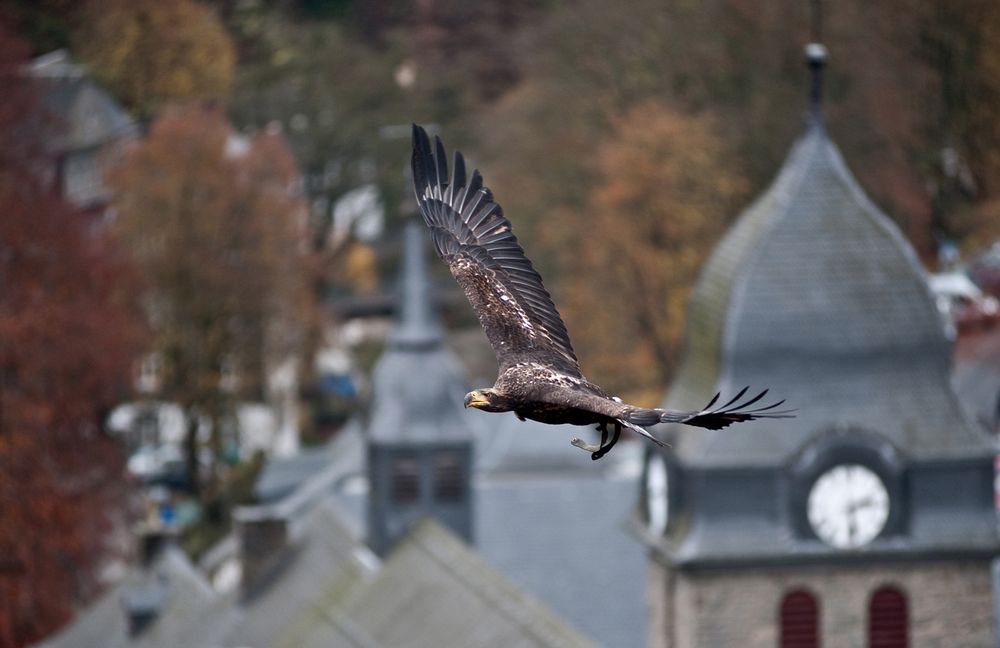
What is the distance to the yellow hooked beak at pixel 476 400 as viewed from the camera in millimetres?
18609

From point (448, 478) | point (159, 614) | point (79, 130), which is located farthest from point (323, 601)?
point (79, 130)

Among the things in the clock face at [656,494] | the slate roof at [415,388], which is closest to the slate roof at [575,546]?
the slate roof at [415,388]

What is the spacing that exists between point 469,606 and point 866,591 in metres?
11.4

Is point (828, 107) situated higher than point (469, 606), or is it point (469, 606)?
point (828, 107)

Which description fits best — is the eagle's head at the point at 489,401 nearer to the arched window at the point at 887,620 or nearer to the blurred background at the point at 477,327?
the blurred background at the point at 477,327

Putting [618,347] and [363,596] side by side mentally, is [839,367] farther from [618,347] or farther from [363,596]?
[618,347]

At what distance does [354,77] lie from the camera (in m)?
85.7

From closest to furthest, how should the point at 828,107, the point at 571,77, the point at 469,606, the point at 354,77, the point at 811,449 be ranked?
the point at 811,449
the point at 469,606
the point at 828,107
the point at 571,77
the point at 354,77

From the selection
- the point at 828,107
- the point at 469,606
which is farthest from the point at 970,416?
the point at 828,107

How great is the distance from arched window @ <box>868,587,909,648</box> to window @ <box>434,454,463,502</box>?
1385 cm

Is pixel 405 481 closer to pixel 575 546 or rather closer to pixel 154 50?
pixel 575 546

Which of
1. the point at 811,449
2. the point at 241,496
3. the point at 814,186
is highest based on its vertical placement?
the point at 814,186

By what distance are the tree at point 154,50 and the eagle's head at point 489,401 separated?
147 ft

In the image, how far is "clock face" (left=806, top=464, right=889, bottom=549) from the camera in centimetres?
4206
